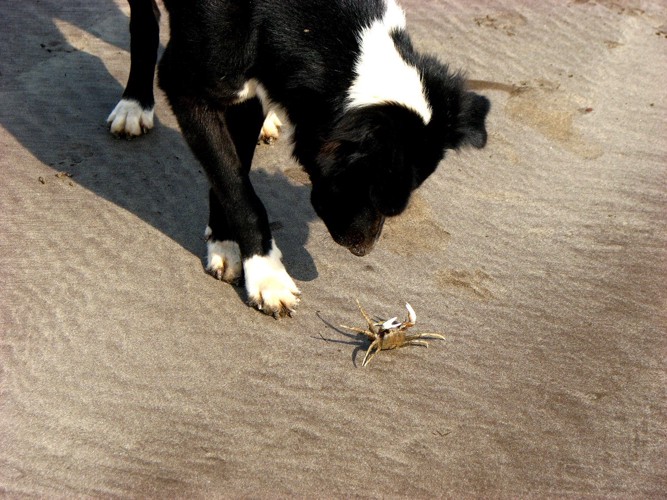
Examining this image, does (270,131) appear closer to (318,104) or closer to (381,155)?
(318,104)

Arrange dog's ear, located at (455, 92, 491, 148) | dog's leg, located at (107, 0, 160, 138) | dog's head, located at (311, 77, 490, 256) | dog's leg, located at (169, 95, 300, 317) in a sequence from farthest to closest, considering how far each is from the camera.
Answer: dog's leg, located at (107, 0, 160, 138) → dog's leg, located at (169, 95, 300, 317) → dog's ear, located at (455, 92, 491, 148) → dog's head, located at (311, 77, 490, 256)

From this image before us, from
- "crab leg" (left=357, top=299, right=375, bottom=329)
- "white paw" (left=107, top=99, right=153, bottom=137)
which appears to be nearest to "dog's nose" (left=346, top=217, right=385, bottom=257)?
"crab leg" (left=357, top=299, right=375, bottom=329)

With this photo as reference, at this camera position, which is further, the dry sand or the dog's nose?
the dog's nose

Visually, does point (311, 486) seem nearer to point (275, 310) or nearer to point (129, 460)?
point (129, 460)

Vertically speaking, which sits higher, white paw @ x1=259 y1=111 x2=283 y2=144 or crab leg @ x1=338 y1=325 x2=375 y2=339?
crab leg @ x1=338 y1=325 x2=375 y2=339

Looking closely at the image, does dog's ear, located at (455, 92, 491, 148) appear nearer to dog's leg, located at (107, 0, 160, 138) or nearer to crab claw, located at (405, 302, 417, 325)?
crab claw, located at (405, 302, 417, 325)

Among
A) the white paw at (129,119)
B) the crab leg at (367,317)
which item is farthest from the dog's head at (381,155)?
the white paw at (129,119)

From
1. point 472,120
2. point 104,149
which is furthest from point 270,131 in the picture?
point 472,120

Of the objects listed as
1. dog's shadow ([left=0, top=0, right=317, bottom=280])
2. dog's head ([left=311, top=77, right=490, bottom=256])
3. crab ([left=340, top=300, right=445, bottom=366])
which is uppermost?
dog's head ([left=311, top=77, right=490, bottom=256])
